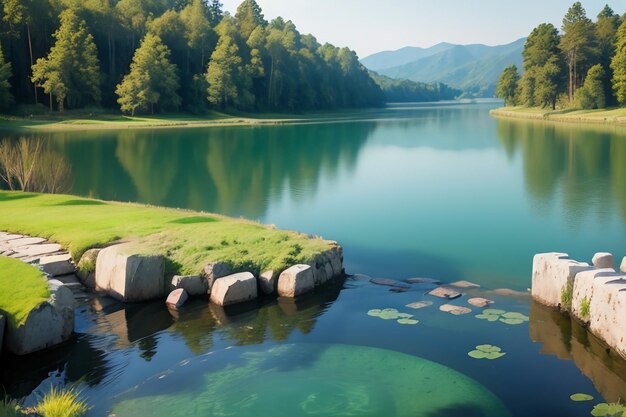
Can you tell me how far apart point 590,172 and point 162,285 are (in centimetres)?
2508

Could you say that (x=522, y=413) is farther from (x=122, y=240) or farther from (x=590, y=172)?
(x=590, y=172)

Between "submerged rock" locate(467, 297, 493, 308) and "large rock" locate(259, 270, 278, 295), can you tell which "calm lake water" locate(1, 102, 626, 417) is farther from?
Result: "large rock" locate(259, 270, 278, 295)

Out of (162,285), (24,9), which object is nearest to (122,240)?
(162,285)

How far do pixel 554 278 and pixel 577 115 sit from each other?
217 ft

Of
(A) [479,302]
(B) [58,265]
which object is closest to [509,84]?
(A) [479,302]

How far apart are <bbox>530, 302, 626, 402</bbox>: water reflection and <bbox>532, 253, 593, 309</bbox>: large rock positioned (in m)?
0.21

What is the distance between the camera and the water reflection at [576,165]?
22125 millimetres

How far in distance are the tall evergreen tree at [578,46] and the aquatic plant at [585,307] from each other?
7445 cm

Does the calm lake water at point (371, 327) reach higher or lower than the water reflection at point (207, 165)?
lower

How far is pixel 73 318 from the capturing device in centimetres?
966

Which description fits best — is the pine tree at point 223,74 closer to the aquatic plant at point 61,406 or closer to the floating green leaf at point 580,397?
the aquatic plant at point 61,406

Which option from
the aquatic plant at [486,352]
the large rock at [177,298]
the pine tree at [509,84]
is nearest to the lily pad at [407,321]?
the aquatic plant at [486,352]

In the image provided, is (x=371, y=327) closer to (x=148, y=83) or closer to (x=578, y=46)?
(x=148, y=83)

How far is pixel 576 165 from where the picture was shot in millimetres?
32281
